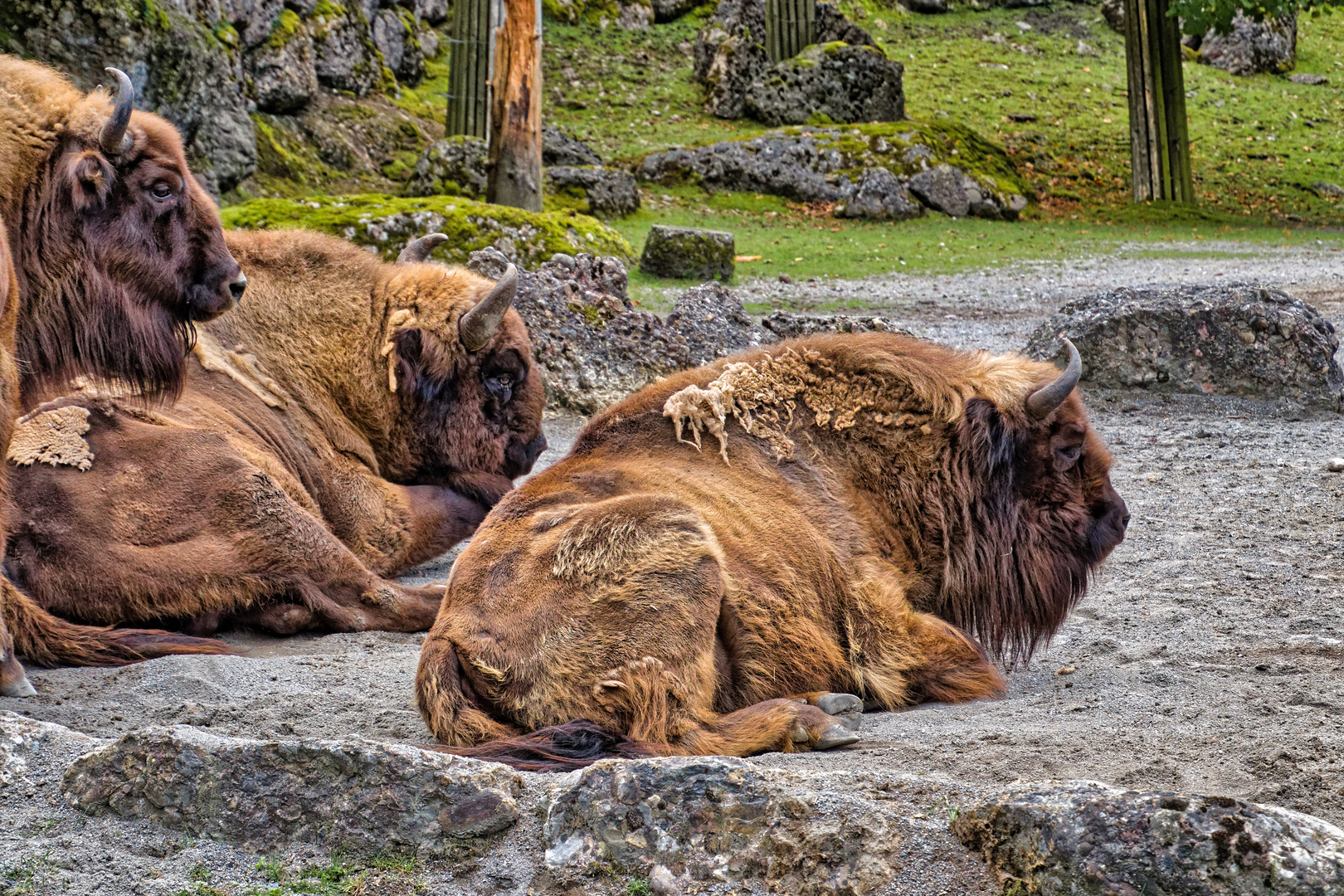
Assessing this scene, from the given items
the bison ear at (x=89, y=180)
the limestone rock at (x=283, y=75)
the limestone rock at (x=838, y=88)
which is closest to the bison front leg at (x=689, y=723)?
the bison ear at (x=89, y=180)

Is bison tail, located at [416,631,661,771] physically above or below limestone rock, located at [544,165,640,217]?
below

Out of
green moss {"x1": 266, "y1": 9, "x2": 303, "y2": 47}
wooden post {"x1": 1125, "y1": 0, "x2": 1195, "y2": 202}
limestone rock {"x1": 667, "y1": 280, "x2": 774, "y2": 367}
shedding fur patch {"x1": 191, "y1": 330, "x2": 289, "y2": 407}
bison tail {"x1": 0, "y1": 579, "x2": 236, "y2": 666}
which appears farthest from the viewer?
wooden post {"x1": 1125, "y1": 0, "x2": 1195, "y2": 202}

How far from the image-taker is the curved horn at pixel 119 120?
4.71m

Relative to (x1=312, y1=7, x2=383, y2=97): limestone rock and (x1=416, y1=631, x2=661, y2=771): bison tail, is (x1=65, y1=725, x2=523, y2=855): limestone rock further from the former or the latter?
(x1=312, y1=7, x2=383, y2=97): limestone rock

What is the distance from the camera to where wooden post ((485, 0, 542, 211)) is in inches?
568

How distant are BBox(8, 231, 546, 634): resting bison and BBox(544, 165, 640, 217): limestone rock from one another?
1049cm

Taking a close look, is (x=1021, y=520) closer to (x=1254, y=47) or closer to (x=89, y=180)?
(x=89, y=180)

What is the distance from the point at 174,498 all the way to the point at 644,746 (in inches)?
109

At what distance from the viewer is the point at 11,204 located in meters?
4.71

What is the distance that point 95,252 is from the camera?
16.3ft

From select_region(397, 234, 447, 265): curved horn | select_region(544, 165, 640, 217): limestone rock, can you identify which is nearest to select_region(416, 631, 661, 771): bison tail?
select_region(397, 234, 447, 265): curved horn

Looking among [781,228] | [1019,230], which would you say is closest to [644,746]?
[781,228]

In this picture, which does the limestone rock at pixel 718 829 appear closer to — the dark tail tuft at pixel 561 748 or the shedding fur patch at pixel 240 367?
the dark tail tuft at pixel 561 748

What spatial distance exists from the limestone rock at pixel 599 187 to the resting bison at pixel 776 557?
13417 millimetres
